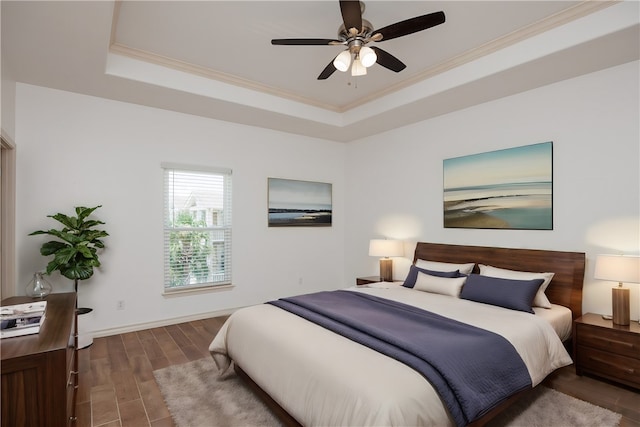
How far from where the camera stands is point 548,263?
3.42 m

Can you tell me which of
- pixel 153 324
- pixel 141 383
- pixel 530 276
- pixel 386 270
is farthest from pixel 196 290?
pixel 530 276

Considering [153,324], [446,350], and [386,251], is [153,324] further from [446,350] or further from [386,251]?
[446,350]

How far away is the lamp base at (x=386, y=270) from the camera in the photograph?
4828 mm

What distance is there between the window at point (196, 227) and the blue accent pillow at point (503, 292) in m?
3.17

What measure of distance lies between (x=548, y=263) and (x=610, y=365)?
1.01 metres

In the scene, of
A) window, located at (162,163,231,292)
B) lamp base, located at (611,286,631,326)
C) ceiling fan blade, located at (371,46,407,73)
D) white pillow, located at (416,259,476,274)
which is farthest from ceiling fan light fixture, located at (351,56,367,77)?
lamp base, located at (611,286,631,326)

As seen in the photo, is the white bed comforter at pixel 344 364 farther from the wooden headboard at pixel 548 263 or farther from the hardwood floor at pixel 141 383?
the wooden headboard at pixel 548 263

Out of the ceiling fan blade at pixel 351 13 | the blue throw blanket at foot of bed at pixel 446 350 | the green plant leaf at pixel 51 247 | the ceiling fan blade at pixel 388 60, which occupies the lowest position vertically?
the blue throw blanket at foot of bed at pixel 446 350

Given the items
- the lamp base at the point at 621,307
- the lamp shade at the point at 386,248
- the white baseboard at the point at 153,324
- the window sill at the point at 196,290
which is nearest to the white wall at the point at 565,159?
the lamp shade at the point at 386,248

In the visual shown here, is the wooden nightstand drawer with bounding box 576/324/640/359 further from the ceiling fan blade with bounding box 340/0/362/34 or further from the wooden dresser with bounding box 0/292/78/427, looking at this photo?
the wooden dresser with bounding box 0/292/78/427

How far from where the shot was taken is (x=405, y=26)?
2.41 metres

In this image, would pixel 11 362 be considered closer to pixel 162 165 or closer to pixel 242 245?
pixel 162 165

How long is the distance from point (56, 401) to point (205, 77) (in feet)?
10.9

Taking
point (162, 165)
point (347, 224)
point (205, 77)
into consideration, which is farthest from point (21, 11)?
point (347, 224)
